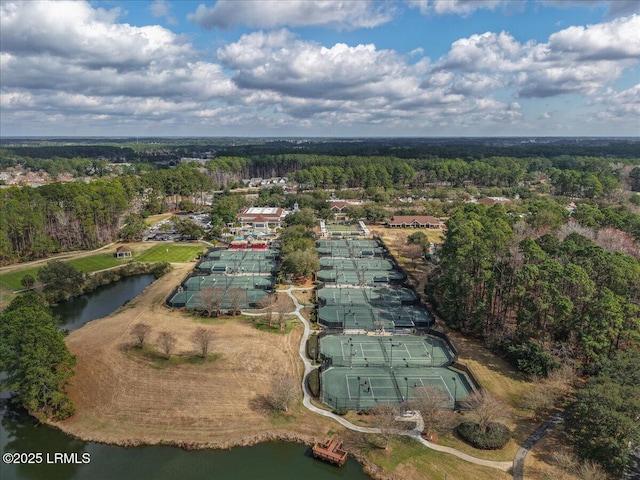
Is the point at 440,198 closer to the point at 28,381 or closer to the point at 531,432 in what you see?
the point at 531,432

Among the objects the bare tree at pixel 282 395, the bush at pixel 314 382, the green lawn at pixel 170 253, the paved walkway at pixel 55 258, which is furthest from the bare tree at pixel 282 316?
the paved walkway at pixel 55 258

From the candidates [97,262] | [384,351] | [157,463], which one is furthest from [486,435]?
[97,262]

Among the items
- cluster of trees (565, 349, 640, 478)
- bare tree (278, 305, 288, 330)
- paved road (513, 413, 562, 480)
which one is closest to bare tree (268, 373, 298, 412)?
bare tree (278, 305, 288, 330)

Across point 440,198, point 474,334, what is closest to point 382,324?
point 474,334

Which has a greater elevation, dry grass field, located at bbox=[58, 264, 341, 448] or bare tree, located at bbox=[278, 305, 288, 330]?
bare tree, located at bbox=[278, 305, 288, 330]

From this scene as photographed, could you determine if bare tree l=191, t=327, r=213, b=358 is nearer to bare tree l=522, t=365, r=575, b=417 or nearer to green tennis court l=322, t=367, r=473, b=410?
green tennis court l=322, t=367, r=473, b=410

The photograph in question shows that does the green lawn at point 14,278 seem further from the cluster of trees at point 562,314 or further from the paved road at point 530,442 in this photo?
the paved road at point 530,442

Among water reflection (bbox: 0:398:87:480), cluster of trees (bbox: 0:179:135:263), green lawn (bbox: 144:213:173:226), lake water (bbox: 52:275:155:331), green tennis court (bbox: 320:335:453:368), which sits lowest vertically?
water reflection (bbox: 0:398:87:480)
